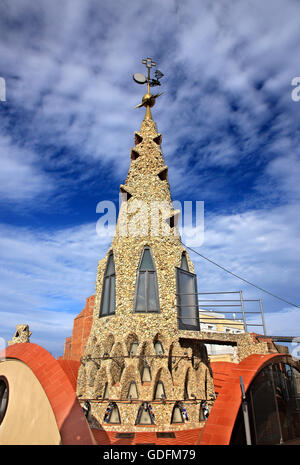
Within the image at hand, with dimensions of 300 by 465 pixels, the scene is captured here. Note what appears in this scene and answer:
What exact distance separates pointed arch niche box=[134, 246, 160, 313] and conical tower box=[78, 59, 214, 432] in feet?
0.11

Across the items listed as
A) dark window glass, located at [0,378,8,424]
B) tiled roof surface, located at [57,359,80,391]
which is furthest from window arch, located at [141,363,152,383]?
tiled roof surface, located at [57,359,80,391]

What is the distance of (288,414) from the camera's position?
8.70 meters

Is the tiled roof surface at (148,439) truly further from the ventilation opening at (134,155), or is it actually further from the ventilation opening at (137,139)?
the ventilation opening at (137,139)

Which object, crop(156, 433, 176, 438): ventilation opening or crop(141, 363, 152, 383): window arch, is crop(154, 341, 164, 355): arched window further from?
crop(156, 433, 176, 438): ventilation opening

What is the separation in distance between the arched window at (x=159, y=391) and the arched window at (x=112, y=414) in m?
1.20

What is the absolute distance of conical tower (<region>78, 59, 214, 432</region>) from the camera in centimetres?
864

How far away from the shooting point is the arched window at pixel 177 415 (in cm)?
848

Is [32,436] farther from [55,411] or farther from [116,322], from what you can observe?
[116,322]

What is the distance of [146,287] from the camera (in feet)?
34.1

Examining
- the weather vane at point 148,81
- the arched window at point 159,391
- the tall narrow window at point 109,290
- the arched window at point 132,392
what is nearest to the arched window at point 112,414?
the arched window at point 132,392

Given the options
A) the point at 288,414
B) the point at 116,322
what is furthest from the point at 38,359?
the point at 288,414

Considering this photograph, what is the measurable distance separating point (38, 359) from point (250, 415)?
5602mm

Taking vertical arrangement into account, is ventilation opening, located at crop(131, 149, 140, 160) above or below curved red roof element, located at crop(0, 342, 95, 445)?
above

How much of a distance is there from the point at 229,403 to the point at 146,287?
4.59 meters
